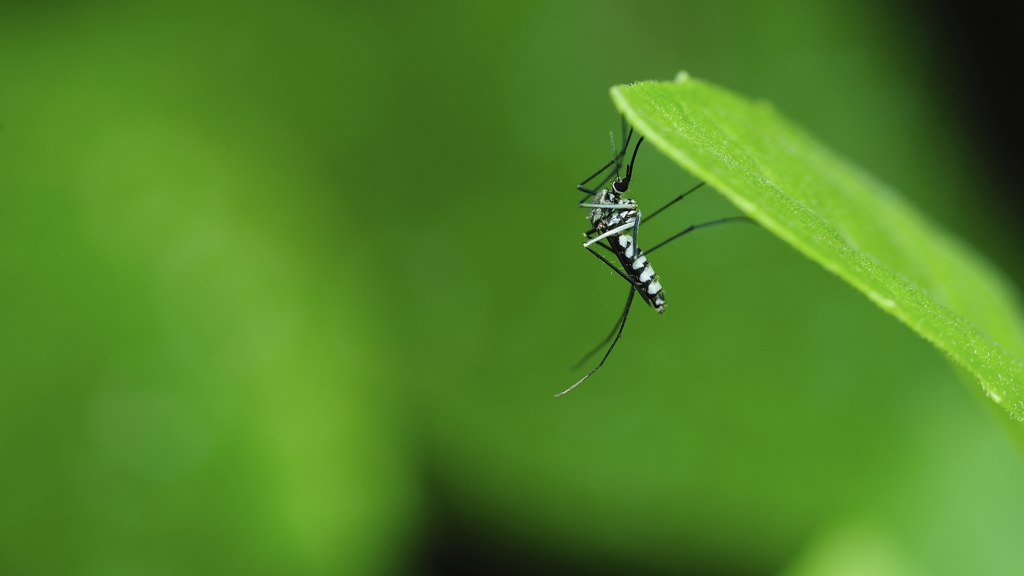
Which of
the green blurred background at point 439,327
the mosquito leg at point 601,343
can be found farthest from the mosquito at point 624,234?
the green blurred background at point 439,327

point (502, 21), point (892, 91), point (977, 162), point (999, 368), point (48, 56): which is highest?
point (48, 56)

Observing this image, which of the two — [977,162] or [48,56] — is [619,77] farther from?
[48,56]

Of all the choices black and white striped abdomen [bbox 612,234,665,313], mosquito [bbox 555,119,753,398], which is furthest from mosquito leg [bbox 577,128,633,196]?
black and white striped abdomen [bbox 612,234,665,313]

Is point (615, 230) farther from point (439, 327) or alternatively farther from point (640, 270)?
point (439, 327)

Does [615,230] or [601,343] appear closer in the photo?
[615,230]

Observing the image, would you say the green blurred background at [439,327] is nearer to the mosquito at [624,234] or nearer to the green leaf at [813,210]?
the mosquito at [624,234]

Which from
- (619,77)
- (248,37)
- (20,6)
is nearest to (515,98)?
(619,77)

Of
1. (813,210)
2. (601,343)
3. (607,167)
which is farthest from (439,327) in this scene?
(813,210)
